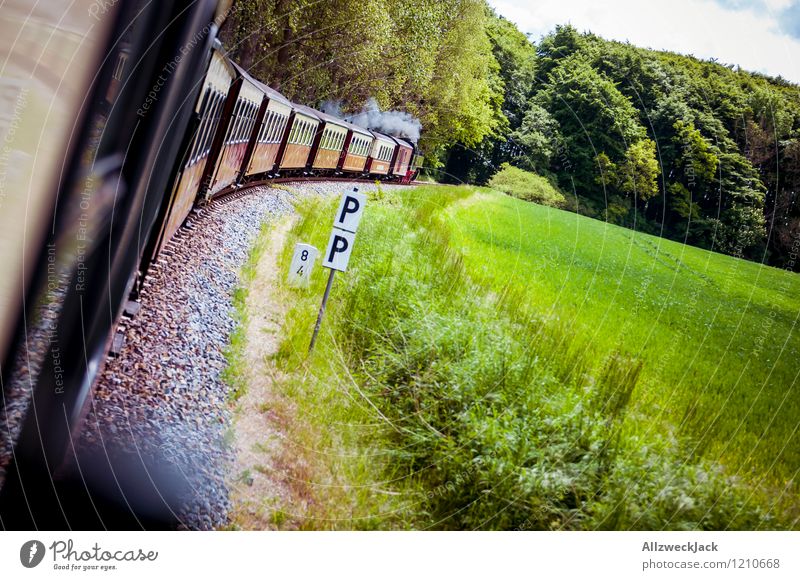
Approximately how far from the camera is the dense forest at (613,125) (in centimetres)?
432

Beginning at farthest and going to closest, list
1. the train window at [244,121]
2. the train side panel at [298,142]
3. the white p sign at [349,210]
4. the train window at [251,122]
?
the train side panel at [298,142], the train window at [251,122], the train window at [244,121], the white p sign at [349,210]

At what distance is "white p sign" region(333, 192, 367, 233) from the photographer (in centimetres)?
371

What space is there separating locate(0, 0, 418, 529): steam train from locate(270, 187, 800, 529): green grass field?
129 centimetres

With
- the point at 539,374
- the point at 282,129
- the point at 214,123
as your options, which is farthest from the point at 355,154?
the point at 539,374

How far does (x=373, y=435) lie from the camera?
371 cm

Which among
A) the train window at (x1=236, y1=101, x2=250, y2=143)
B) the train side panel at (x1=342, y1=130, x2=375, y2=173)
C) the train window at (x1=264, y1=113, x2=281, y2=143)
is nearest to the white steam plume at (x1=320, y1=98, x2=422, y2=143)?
the train window at (x1=236, y1=101, x2=250, y2=143)

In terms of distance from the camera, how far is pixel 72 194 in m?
2.66

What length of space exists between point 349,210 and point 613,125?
203 cm

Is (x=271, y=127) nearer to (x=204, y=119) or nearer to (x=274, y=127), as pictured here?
(x=274, y=127)

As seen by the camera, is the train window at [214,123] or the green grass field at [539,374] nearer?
the green grass field at [539,374]

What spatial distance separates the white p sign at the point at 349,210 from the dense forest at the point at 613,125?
95 centimetres

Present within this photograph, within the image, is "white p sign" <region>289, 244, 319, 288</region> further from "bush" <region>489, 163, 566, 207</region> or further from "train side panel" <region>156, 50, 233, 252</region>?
"bush" <region>489, 163, 566, 207</region>

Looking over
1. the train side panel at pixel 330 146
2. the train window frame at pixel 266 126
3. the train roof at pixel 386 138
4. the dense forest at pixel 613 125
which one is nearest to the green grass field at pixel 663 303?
the dense forest at pixel 613 125
